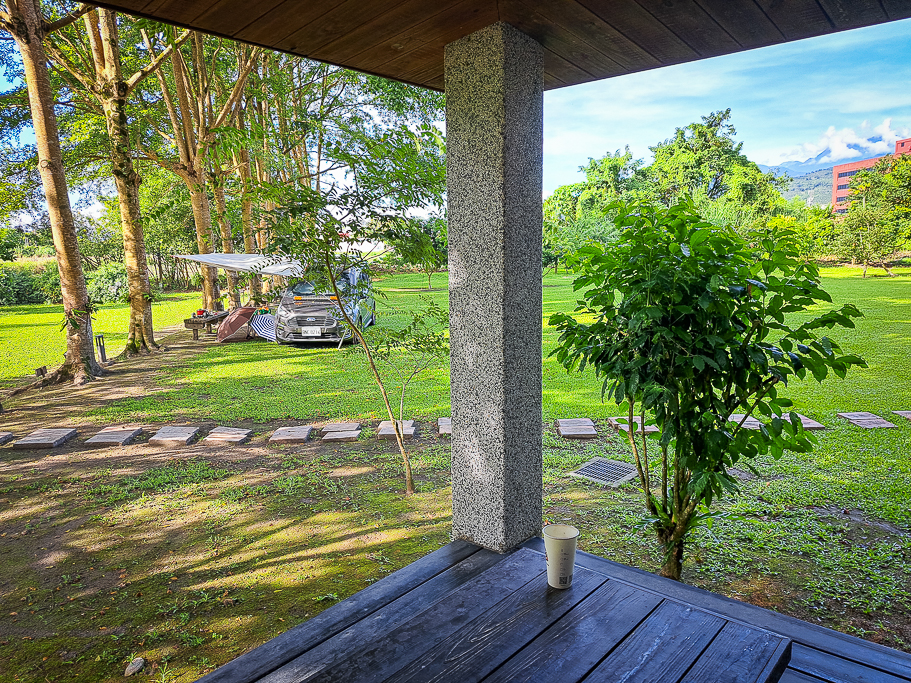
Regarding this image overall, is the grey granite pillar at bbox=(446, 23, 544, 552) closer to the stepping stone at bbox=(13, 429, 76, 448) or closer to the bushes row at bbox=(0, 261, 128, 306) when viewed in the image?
the stepping stone at bbox=(13, 429, 76, 448)

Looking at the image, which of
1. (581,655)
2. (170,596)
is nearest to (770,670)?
(581,655)

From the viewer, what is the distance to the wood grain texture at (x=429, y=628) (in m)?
1.26

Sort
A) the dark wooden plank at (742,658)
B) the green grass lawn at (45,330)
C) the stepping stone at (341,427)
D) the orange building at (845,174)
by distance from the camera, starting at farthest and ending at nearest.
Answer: the orange building at (845,174) < the green grass lawn at (45,330) < the stepping stone at (341,427) < the dark wooden plank at (742,658)

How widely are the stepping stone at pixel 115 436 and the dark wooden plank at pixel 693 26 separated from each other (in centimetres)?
489

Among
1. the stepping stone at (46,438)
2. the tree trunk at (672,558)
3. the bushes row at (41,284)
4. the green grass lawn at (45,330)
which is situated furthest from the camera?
the bushes row at (41,284)

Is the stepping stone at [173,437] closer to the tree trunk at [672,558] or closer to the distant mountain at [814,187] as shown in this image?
the tree trunk at [672,558]

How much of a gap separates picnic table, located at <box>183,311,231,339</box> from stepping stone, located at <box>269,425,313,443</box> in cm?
649

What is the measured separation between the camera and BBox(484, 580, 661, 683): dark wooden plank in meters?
1.22

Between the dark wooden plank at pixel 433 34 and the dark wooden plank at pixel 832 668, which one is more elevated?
the dark wooden plank at pixel 433 34

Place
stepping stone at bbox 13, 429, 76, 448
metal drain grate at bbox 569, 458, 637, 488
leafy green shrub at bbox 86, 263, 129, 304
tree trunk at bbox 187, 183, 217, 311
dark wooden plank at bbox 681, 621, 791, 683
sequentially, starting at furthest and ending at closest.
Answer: leafy green shrub at bbox 86, 263, 129, 304 < tree trunk at bbox 187, 183, 217, 311 < stepping stone at bbox 13, 429, 76, 448 < metal drain grate at bbox 569, 458, 637, 488 < dark wooden plank at bbox 681, 621, 791, 683

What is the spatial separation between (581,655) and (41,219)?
1446cm

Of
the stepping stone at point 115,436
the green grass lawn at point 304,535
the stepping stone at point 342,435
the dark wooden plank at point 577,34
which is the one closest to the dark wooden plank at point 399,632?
the green grass lawn at point 304,535

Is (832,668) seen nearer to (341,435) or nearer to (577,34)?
(577,34)

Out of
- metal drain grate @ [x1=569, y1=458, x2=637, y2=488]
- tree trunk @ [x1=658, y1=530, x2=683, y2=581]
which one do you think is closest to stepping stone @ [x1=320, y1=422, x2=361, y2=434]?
metal drain grate @ [x1=569, y1=458, x2=637, y2=488]
